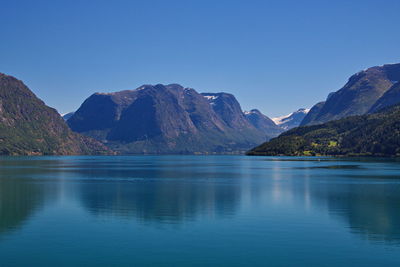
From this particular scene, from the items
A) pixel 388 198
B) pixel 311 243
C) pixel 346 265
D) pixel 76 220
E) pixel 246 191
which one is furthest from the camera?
pixel 246 191

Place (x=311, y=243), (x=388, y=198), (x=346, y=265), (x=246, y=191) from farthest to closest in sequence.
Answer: (x=246, y=191), (x=388, y=198), (x=311, y=243), (x=346, y=265)

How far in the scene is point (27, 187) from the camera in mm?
123438

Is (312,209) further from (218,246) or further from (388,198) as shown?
(218,246)

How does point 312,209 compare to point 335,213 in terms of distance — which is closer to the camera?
point 335,213

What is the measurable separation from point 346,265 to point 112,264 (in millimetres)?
22931

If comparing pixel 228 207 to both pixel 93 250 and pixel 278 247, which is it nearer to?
pixel 278 247

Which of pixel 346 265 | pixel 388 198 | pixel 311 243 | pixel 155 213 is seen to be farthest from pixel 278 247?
pixel 388 198

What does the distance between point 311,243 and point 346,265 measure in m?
9.99

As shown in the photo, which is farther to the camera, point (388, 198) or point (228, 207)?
point (388, 198)

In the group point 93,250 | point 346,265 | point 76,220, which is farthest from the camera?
point 76,220

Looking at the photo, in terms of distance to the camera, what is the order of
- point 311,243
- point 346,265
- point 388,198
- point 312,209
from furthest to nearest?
point 388,198, point 312,209, point 311,243, point 346,265

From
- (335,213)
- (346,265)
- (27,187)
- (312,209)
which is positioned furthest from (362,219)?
(27,187)

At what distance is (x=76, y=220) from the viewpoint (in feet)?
236

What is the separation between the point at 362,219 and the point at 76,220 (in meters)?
44.6
